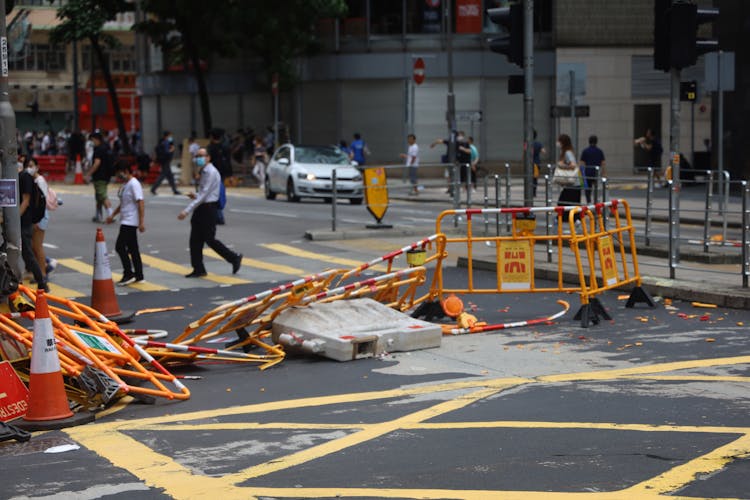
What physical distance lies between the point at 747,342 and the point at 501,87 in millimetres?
37949

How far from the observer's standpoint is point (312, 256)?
2158cm

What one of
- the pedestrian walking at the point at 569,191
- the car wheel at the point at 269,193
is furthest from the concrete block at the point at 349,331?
the car wheel at the point at 269,193

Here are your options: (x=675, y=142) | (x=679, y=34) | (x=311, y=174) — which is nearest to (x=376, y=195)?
(x=675, y=142)

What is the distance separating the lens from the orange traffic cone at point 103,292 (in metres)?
14.7

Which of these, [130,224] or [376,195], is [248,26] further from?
[130,224]

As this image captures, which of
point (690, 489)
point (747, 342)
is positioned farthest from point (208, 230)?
point (690, 489)

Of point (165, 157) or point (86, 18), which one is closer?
point (165, 157)

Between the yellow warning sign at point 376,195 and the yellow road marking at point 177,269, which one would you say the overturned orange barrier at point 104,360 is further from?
the yellow warning sign at point 376,195

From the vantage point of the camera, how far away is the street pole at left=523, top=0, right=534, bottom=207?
19719 millimetres

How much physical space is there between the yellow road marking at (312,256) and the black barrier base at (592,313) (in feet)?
20.1

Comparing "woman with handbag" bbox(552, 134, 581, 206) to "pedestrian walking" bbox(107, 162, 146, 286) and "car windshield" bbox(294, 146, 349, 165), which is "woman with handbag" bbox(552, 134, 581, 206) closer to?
"pedestrian walking" bbox(107, 162, 146, 286)

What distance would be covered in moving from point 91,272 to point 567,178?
8009mm

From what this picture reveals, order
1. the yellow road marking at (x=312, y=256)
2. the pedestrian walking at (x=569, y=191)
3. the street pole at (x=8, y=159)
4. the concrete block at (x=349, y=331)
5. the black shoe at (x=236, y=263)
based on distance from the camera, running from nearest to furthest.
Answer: the concrete block at (x=349, y=331), the street pole at (x=8, y=159), the black shoe at (x=236, y=263), the yellow road marking at (x=312, y=256), the pedestrian walking at (x=569, y=191)

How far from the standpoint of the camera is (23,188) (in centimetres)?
1711
